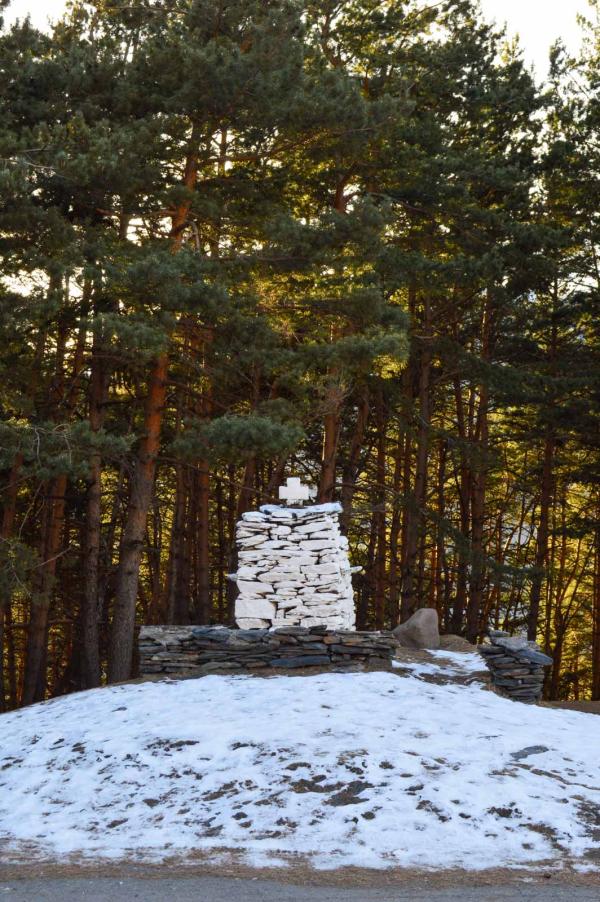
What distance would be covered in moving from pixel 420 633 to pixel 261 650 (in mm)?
3451

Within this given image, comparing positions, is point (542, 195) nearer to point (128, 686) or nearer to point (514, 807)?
point (128, 686)

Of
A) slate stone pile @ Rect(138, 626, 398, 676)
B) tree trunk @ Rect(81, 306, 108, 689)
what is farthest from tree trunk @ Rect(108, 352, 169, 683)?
slate stone pile @ Rect(138, 626, 398, 676)

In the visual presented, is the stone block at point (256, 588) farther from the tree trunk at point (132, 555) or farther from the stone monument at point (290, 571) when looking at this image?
the tree trunk at point (132, 555)

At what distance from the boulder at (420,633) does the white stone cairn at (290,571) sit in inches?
95.9

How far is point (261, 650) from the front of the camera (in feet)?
35.9

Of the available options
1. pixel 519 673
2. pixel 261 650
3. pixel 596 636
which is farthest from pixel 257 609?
pixel 596 636

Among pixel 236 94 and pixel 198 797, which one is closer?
pixel 198 797

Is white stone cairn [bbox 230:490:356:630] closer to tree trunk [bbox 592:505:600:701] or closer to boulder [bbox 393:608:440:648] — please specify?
boulder [bbox 393:608:440:648]

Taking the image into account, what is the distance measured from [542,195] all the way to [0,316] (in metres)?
11.2

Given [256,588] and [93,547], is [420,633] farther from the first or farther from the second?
[93,547]

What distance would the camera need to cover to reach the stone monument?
11.2 m

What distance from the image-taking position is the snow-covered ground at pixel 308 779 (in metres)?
5.98

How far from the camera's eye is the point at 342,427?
2070 cm

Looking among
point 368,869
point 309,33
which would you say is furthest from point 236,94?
point 368,869
